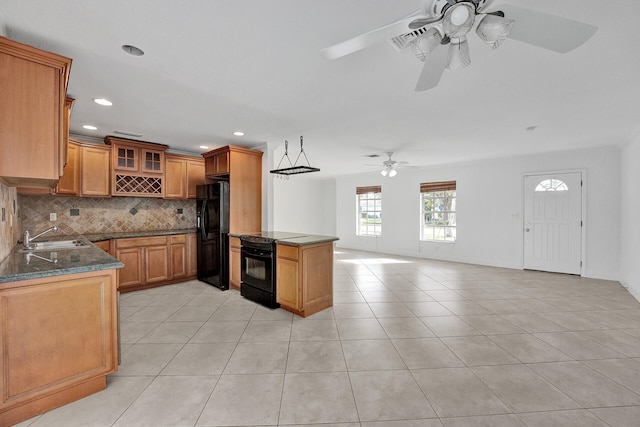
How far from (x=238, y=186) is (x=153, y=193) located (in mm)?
1533

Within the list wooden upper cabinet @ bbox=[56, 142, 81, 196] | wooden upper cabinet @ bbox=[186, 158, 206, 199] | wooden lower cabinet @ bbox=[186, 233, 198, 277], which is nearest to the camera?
wooden upper cabinet @ bbox=[56, 142, 81, 196]

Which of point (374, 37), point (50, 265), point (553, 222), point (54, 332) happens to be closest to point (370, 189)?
point (553, 222)

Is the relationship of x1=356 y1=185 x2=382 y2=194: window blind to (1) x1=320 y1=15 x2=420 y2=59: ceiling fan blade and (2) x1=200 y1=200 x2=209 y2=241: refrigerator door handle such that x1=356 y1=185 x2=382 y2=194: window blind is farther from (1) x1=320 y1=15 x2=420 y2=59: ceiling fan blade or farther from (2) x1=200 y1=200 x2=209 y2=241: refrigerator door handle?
(1) x1=320 y1=15 x2=420 y2=59: ceiling fan blade

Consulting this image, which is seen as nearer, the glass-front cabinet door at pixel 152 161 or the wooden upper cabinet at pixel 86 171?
the wooden upper cabinet at pixel 86 171

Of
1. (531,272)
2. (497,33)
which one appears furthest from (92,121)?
(531,272)

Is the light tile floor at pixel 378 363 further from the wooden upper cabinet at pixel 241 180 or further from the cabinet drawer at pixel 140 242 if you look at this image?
the wooden upper cabinet at pixel 241 180

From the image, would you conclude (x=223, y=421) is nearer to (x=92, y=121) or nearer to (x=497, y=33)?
(x=497, y=33)

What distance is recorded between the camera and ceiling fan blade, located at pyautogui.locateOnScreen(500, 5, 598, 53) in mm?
1195

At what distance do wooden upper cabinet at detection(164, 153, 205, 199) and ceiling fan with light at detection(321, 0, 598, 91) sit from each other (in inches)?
167

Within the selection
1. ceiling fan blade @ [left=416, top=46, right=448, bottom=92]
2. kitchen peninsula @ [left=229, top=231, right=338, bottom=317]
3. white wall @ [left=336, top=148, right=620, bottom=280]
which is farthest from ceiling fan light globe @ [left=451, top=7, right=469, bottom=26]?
white wall @ [left=336, top=148, right=620, bottom=280]

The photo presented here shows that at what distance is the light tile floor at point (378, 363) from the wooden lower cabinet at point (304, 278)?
0.52 ft

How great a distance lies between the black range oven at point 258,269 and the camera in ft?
11.2

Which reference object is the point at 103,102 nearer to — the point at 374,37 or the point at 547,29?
the point at 374,37

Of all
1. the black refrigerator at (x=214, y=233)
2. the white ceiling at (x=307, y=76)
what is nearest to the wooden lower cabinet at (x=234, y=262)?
the black refrigerator at (x=214, y=233)
